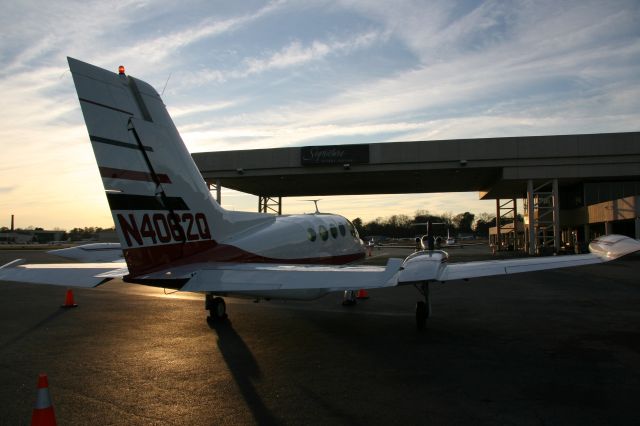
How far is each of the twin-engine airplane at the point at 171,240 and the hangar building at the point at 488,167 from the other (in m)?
26.7

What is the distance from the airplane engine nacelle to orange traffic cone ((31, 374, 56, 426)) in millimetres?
5298

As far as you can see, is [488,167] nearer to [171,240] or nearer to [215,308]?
[215,308]

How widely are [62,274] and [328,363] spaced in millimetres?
4734

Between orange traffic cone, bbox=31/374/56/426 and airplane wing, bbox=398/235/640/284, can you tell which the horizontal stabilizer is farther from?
orange traffic cone, bbox=31/374/56/426

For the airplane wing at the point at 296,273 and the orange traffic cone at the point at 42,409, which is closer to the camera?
the orange traffic cone at the point at 42,409

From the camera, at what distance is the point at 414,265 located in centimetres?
902

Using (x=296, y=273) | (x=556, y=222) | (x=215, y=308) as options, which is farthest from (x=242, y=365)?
(x=556, y=222)

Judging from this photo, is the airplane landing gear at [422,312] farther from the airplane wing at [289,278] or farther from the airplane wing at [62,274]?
the airplane wing at [62,274]

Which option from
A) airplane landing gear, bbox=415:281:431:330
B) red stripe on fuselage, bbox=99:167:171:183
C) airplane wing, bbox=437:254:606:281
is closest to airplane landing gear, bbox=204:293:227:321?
red stripe on fuselage, bbox=99:167:171:183

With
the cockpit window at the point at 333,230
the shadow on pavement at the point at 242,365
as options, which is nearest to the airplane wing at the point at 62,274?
the shadow on pavement at the point at 242,365

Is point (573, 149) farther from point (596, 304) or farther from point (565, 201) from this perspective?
point (596, 304)

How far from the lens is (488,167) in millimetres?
35562

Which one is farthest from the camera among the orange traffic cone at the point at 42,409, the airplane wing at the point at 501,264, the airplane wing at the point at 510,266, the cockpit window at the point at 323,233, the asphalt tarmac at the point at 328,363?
the cockpit window at the point at 323,233

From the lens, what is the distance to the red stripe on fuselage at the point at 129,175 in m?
7.58
